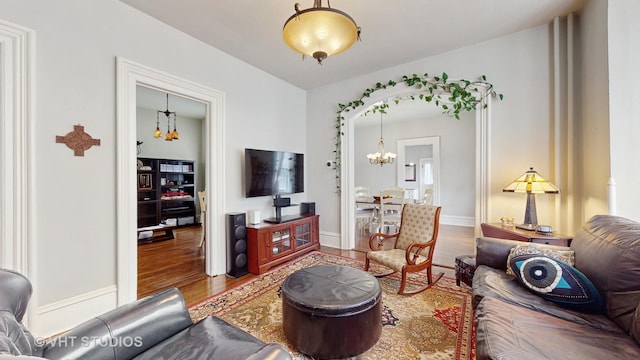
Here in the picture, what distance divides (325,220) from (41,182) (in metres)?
3.53

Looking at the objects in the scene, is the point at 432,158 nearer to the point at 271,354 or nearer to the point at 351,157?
the point at 351,157

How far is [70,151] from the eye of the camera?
2.13 meters

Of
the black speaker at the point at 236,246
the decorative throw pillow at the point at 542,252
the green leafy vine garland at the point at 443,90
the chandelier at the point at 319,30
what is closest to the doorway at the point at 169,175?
the black speaker at the point at 236,246

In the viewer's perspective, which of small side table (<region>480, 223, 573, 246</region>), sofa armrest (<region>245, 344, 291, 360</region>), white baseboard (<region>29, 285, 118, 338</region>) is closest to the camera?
sofa armrest (<region>245, 344, 291, 360</region>)

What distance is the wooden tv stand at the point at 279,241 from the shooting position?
10.6 feet

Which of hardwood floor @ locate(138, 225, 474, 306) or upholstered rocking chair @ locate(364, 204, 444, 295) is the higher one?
upholstered rocking chair @ locate(364, 204, 444, 295)

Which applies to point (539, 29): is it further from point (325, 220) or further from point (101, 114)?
point (101, 114)

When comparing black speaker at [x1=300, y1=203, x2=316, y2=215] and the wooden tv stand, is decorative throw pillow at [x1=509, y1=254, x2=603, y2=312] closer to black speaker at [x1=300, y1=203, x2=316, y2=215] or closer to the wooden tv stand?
the wooden tv stand

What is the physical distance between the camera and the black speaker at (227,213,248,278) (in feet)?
10.4

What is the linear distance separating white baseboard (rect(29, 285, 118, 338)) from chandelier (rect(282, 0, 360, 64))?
269 centimetres

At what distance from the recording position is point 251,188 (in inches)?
138

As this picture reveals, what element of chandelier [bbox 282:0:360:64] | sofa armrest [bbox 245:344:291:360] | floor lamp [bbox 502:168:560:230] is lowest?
sofa armrest [bbox 245:344:291:360]

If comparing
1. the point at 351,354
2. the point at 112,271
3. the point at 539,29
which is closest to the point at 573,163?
the point at 539,29

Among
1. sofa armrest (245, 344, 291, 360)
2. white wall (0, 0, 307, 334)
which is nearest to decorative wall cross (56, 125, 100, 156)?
white wall (0, 0, 307, 334)
